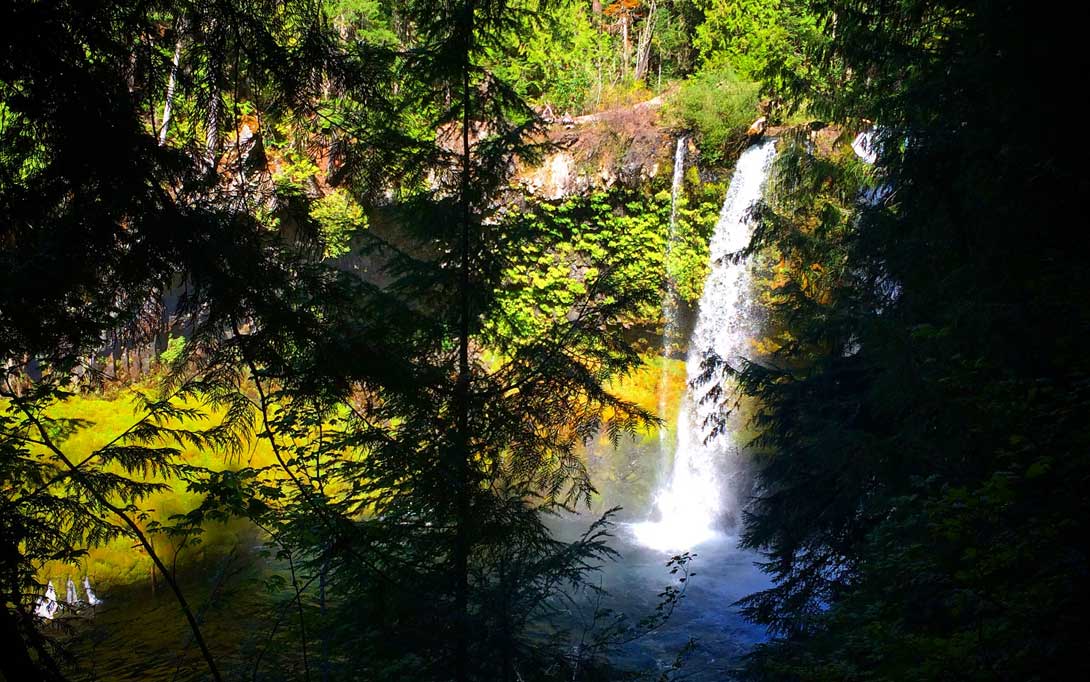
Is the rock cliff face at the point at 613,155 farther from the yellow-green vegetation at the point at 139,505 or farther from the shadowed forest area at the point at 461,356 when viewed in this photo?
the yellow-green vegetation at the point at 139,505

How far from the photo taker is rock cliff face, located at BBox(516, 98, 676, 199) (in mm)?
14688

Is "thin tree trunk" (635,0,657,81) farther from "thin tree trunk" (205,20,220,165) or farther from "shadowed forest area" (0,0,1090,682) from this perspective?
"thin tree trunk" (205,20,220,165)

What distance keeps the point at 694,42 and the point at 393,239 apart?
10.0 m

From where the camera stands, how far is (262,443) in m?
13.5

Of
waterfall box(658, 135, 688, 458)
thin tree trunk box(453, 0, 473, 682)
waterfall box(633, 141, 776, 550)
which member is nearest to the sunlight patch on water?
waterfall box(633, 141, 776, 550)

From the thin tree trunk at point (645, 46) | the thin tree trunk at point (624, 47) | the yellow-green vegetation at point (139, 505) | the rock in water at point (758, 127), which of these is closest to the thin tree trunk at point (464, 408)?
the yellow-green vegetation at point (139, 505)

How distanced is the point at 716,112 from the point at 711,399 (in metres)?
5.99

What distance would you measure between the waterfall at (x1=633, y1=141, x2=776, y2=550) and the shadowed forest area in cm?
298

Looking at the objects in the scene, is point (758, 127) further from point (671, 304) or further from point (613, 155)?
point (671, 304)

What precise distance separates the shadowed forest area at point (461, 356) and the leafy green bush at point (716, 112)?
4.81 m

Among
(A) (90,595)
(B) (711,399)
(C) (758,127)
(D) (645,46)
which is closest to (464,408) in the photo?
(A) (90,595)

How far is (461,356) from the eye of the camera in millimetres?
5168

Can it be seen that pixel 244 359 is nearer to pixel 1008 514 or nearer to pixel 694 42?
pixel 1008 514

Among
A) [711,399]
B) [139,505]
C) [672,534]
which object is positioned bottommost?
[139,505]
